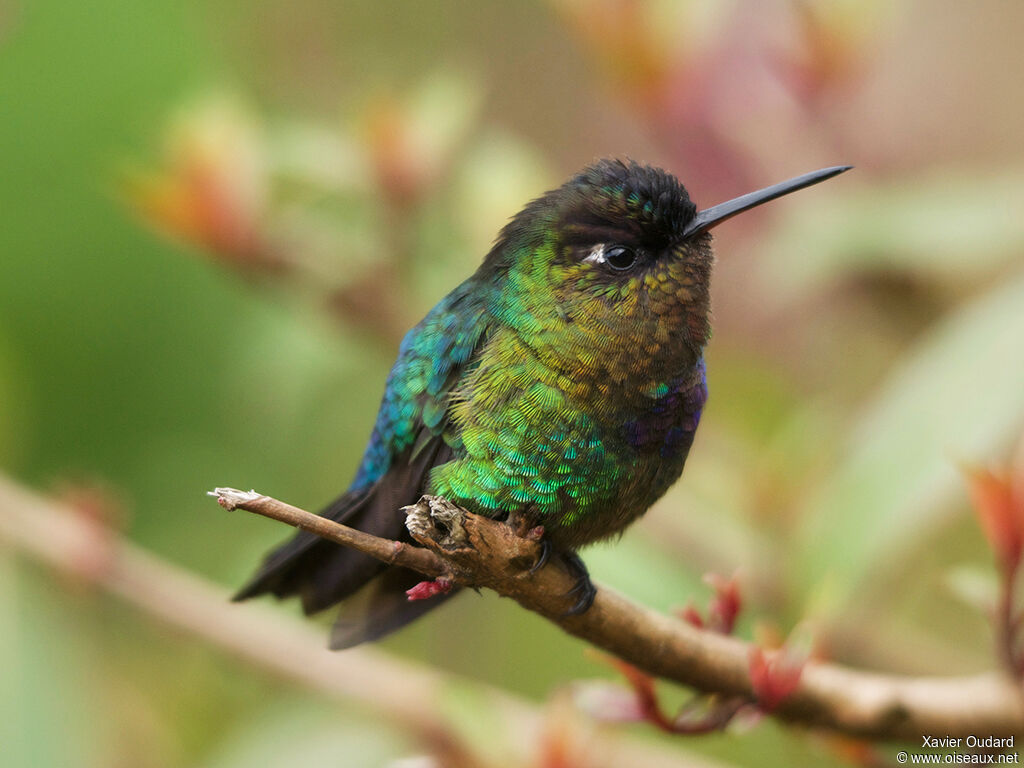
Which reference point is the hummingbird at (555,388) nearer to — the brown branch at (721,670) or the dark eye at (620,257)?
the dark eye at (620,257)

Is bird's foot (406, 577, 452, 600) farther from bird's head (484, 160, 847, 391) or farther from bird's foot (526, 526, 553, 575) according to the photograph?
bird's head (484, 160, 847, 391)

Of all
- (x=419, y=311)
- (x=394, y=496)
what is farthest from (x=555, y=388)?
(x=419, y=311)

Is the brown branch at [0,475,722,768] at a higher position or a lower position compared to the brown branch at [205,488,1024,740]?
higher

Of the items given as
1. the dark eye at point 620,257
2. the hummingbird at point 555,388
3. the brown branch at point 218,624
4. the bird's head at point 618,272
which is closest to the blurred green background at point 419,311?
the brown branch at point 218,624

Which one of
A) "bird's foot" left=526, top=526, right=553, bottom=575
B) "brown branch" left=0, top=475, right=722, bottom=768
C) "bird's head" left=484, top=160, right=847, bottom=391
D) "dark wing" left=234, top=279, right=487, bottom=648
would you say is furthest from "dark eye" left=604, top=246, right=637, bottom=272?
"brown branch" left=0, top=475, right=722, bottom=768

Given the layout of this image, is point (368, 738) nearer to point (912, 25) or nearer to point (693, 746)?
point (693, 746)

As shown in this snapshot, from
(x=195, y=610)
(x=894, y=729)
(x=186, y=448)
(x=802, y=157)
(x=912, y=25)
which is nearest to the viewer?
(x=894, y=729)

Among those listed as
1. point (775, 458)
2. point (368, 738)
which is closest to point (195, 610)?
point (368, 738)
